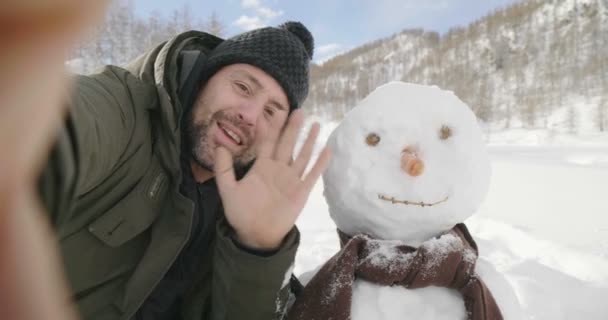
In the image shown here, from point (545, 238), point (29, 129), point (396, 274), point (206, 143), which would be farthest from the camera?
point (545, 238)

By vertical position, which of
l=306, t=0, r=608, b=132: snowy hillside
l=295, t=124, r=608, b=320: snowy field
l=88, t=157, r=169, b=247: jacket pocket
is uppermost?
l=88, t=157, r=169, b=247: jacket pocket

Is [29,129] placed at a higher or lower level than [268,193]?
higher

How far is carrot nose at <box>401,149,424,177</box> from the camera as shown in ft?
2.75

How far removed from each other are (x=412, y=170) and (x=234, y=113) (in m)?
0.61

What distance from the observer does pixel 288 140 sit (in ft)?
2.90

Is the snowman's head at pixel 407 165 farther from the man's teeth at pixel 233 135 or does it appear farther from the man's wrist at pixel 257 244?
the man's teeth at pixel 233 135

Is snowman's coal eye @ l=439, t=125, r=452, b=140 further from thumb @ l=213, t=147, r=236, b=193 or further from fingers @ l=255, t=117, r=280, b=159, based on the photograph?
thumb @ l=213, t=147, r=236, b=193

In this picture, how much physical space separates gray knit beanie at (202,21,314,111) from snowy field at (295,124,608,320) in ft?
3.69

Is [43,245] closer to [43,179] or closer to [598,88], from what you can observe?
[43,179]

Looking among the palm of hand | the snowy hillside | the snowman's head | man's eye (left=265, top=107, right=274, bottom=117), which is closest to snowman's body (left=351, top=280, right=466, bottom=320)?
the snowman's head

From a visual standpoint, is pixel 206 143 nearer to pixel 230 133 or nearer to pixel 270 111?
pixel 230 133

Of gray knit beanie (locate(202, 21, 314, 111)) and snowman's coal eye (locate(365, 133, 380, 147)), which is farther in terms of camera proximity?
gray knit beanie (locate(202, 21, 314, 111))

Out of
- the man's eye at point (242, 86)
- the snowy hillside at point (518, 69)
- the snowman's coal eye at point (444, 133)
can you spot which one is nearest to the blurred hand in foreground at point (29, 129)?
the snowman's coal eye at point (444, 133)

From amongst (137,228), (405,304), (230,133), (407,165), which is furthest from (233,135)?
(405,304)
